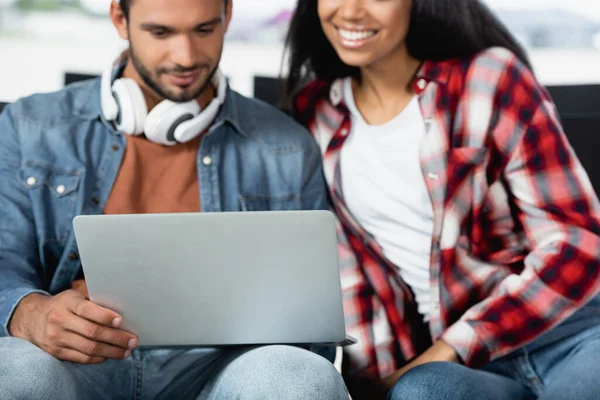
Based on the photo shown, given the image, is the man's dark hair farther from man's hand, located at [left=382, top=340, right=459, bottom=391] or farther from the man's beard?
man's hand, located at [left=382, top=340, right=459, bottom=391]

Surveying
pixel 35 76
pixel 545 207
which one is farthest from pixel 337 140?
pixel 35 76

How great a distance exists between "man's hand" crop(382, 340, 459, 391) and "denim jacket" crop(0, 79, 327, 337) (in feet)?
1.08

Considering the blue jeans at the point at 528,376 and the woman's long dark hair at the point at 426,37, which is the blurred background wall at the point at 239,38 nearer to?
the woman's long dark hair at the point at 426,37

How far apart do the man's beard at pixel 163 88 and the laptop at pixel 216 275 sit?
452mm

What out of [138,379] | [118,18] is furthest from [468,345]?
[118,18]

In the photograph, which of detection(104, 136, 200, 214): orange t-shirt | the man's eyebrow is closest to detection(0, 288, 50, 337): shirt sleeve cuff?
detection(104, 136, 200, 214): orange t-shirt

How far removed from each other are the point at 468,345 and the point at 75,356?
2.15ft

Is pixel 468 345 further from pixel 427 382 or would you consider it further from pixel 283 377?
pixel 283 377

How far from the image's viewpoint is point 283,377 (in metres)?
1.14

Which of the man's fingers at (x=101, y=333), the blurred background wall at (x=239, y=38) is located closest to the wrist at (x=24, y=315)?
the man's fingers at (x=101, y=333)

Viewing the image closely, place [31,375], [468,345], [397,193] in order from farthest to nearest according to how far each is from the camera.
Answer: [397,193] → [468,345] → [31,375]

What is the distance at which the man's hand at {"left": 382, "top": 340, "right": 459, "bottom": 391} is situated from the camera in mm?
1455

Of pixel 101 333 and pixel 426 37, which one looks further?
pixel 426 37

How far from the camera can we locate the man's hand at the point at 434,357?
1.46 metres
